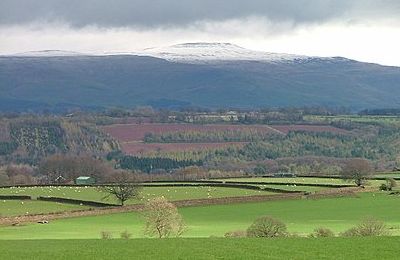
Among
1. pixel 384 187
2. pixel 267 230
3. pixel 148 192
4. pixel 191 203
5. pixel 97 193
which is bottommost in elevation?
pixel 97 193

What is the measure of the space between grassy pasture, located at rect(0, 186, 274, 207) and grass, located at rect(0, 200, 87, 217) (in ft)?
18.3

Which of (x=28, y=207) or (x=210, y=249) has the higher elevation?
(x=210, y=249)

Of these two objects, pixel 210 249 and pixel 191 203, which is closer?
pixel 210 249

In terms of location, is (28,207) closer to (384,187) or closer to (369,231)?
(369,231)

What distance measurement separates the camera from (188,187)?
389ft

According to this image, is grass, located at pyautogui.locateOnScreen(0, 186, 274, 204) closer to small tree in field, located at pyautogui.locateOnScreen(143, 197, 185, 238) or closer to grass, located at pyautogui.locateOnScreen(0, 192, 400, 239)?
grass, located at pyautogui.locateOnScreen(0, 192, 400, 239)

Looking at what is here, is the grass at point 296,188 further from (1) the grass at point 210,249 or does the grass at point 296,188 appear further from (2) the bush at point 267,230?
(1) the grass at point 210,249

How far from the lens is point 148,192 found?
11069cm

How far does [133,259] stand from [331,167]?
125600 mm

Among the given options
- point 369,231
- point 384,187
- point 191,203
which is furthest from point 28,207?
point 384,187

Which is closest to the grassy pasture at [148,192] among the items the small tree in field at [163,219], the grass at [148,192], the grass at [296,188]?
the grass at [148,192]

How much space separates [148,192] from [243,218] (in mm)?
27162

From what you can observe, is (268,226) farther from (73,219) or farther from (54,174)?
(54,174)

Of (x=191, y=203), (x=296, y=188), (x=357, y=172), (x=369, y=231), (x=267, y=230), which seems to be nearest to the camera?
(x=369, y=231)
